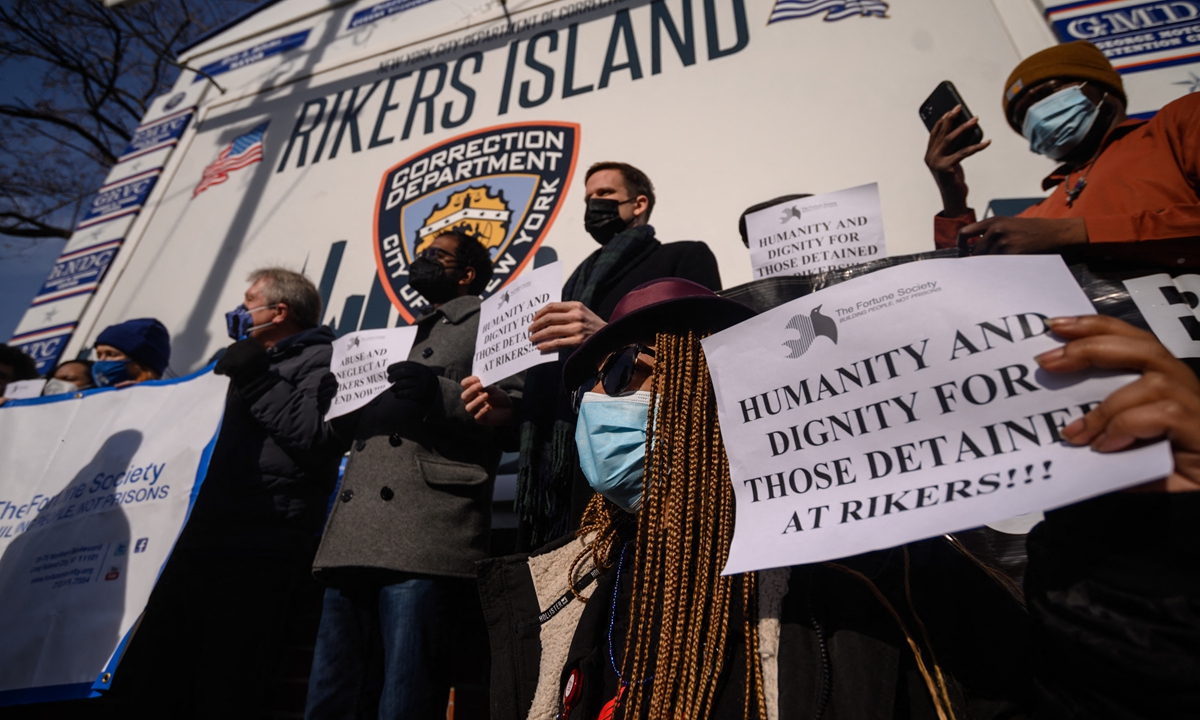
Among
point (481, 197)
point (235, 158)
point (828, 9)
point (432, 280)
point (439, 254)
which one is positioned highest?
point (235, 158)

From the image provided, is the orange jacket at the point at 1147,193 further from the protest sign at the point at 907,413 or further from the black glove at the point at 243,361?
the black glove at the point at 243,361

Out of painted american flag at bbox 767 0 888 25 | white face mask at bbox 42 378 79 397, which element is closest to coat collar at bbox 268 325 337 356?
white face mask at bbox 42 378 79 397

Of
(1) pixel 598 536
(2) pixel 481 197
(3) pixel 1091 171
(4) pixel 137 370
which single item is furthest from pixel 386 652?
(2) pixel 481 197

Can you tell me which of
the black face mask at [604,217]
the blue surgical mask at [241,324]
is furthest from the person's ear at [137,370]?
the black face mask at [604,217]

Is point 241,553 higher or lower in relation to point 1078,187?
lower

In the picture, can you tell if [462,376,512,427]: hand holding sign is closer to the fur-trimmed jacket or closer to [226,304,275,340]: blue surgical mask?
the fur-trimmed jacket

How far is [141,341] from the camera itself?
2.99 metres

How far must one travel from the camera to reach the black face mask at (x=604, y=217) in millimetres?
2377

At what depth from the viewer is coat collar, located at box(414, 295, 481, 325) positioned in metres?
2.31

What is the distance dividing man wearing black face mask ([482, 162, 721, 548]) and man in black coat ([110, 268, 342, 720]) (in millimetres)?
818

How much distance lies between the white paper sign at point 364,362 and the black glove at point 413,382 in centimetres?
19

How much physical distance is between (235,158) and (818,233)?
19.5ft

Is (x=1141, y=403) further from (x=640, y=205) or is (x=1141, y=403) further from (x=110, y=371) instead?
(x=110, y=371)

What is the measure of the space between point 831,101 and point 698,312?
115 inches
